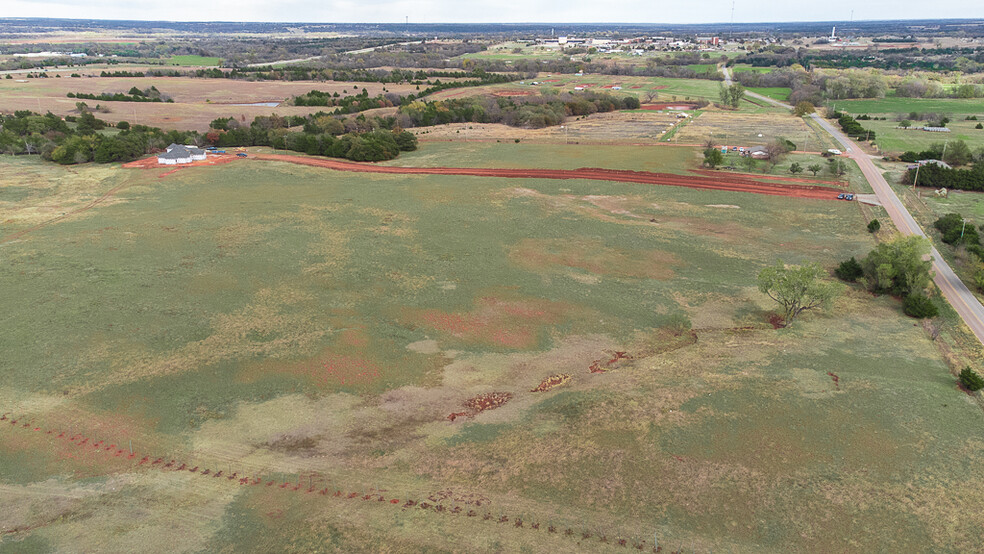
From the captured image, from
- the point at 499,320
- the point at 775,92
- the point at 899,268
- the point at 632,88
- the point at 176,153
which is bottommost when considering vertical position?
the point at 499,320

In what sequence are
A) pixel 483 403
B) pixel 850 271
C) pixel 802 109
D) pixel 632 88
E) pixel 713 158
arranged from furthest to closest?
pixel 632 88, pixel 802 109, pixel 713 158, pixel 850 271, pixel 483 403

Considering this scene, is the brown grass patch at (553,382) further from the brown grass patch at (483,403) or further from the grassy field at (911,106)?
the grassy field at (911,106)

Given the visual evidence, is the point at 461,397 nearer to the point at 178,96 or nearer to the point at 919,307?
the point at 919,307

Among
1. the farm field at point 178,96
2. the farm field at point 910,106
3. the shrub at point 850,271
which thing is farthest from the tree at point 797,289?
the farm field at point 910,106

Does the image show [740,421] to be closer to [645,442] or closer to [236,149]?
[645,442]

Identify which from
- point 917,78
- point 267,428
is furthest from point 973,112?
point 267,428

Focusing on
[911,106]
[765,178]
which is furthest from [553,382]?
[911,106]
